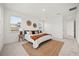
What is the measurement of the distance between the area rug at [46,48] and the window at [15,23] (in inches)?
15.8

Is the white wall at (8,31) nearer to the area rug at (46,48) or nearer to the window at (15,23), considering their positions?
the window at (15,23)

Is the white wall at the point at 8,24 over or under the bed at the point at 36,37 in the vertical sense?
over

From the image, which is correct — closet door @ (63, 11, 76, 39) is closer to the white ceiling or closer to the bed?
the white ceiling

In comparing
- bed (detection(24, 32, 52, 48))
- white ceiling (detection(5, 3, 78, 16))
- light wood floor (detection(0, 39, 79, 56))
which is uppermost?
white ceiling (detection(5, 3, 78, 16))

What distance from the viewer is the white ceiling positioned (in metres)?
1.32

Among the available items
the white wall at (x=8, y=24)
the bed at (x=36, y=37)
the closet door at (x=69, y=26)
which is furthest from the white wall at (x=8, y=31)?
the closet door at (x=69, y=26)

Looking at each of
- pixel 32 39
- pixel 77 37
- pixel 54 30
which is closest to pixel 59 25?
pixel 54 30

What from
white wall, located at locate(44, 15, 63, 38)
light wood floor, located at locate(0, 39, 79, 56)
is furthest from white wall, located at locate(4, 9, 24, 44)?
white wall, located at locate(44, 15, 63, 38)

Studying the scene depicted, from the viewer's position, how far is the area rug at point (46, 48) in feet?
4.37

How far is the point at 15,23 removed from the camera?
138 cm

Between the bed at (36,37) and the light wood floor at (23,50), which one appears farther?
the bed at (36,37)

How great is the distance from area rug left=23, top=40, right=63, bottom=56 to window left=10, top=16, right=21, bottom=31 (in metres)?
0.40

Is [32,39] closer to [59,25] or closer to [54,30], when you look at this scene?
[54,30]

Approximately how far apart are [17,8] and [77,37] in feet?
4.40
